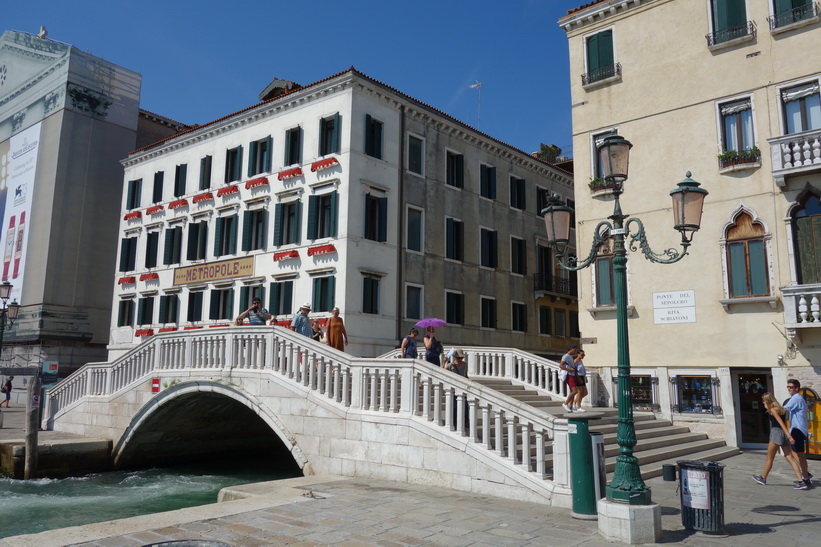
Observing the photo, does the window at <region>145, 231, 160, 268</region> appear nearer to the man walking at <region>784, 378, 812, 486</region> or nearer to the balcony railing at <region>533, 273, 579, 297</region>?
the balcony railing at <region>533, 273, 579, 297</region>

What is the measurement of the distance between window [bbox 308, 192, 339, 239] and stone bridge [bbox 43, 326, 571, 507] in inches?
259

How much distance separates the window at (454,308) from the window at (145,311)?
508 inches

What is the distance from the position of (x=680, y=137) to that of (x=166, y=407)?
14968 mm

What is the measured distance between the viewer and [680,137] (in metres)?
16.2

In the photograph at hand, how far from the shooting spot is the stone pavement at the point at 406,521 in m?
6.82

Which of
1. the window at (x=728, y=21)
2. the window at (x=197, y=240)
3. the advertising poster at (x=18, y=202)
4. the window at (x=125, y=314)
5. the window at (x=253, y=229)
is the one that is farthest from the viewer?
the advertising poster at (x=18, y=202)

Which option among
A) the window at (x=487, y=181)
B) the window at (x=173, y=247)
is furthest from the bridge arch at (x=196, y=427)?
the window at (x=487, y=181)

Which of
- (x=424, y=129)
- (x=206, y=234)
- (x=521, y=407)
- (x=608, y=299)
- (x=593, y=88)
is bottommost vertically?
(x=521, y=407)

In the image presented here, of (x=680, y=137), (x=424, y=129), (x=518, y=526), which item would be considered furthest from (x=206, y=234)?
(x=518, y=526)

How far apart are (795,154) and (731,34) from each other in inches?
141

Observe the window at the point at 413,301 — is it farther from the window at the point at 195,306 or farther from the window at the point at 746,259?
the window at the point at 746,259

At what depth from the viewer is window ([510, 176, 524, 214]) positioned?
28875 mm

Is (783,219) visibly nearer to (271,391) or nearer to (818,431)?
(818,431)

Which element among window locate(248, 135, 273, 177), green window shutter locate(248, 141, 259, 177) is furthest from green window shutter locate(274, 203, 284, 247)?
green window shutter locate(248, 141, 259, 177)
